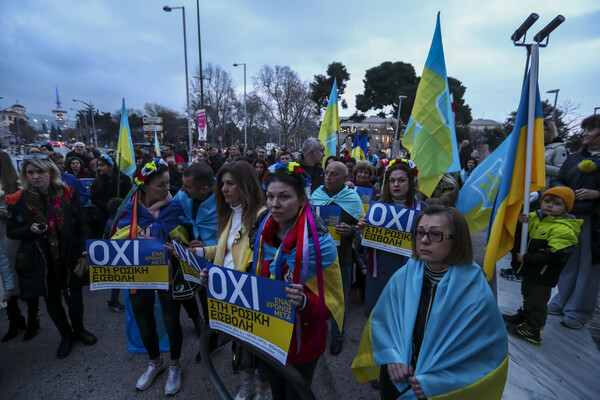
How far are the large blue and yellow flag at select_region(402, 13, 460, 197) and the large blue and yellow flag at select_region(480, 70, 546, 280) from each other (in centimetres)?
67

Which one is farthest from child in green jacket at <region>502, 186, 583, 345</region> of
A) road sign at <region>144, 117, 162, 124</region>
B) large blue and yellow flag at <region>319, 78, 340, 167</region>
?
road sign at <region>144, 117, 162, 124</region>

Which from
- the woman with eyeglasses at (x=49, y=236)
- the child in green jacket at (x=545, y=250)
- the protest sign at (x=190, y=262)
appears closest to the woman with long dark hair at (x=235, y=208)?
the protest sign at (x=190, y=262)

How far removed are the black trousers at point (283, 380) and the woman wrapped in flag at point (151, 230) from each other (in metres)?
1.17

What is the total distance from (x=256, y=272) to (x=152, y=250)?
124 cm

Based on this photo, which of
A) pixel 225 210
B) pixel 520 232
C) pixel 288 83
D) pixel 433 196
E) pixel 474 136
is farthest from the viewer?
pixel 474 136

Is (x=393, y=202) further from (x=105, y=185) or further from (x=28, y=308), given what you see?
(x=105, y=185)

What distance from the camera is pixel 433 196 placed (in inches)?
155

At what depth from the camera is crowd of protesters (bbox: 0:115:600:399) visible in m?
1.66

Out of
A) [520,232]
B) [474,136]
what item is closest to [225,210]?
[520,232]

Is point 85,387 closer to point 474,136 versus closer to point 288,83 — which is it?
point 288,83

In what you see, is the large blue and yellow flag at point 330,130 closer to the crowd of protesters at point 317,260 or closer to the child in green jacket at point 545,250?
the crowd of protesters at point 317,260

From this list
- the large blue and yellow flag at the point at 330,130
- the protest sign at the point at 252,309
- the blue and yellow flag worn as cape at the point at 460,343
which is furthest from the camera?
the large blue and yellow flag at the point at 330,130

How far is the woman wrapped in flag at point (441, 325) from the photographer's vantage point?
1.57 meters

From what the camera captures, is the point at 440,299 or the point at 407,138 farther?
the point at 407,138
